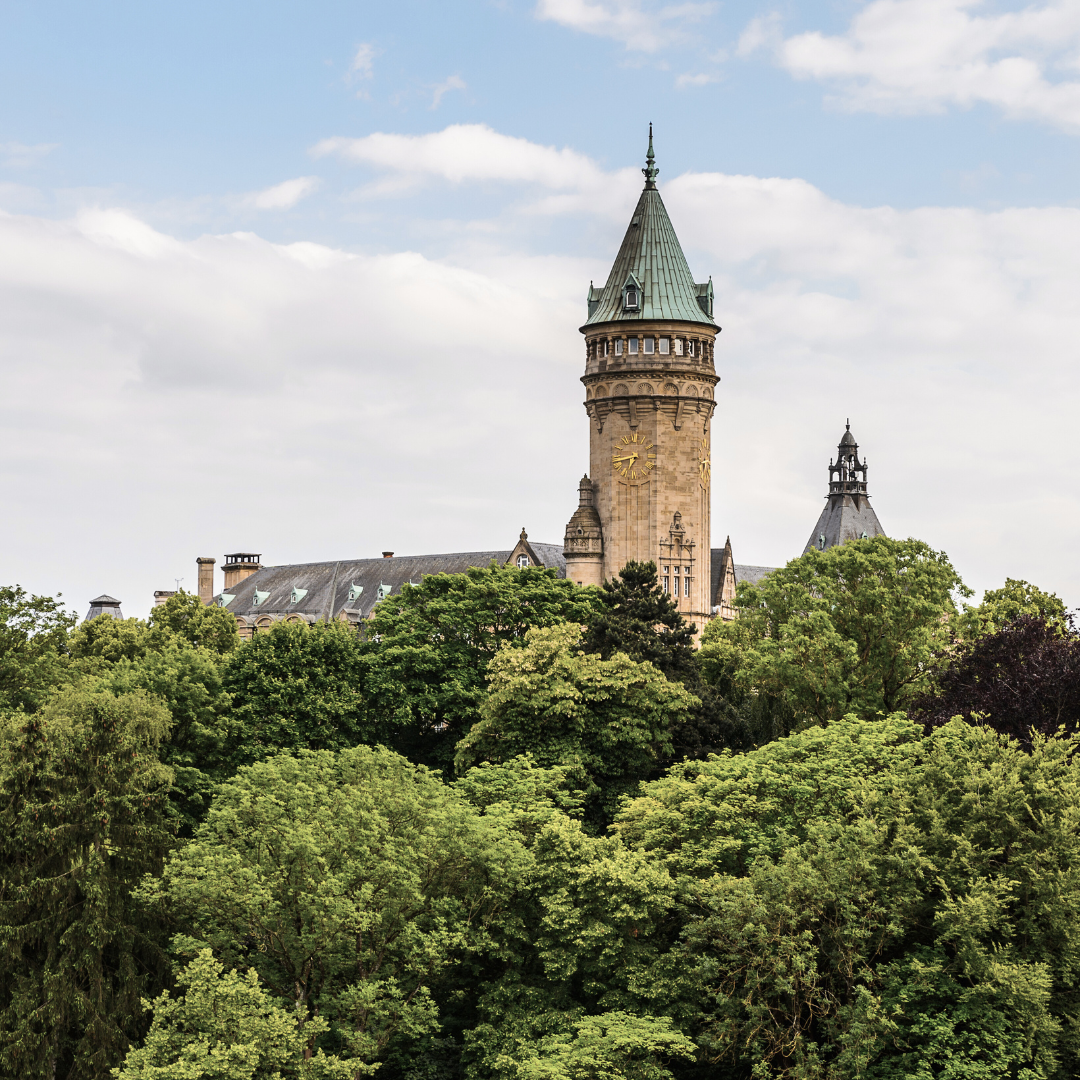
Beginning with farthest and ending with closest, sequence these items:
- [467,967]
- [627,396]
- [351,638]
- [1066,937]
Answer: [627,396]
[351,638]
[467,967]
[1066,937]

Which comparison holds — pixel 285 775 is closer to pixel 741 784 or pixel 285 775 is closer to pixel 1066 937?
pixel 741 784

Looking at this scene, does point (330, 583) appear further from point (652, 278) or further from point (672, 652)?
point (672, 652)

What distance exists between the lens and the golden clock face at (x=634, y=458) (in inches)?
3585

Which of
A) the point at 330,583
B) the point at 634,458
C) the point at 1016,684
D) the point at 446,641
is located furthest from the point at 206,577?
the point at 1016,684

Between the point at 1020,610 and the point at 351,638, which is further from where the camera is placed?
the point at 351,638

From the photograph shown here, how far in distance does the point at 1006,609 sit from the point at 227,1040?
35.0 meters

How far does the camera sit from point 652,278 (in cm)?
9144

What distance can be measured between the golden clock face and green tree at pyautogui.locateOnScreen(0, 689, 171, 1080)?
45910 mm

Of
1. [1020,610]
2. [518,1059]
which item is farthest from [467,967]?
[1020,610]

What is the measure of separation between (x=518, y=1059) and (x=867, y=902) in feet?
30.6

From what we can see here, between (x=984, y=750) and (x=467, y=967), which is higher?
(x=984, y=750)

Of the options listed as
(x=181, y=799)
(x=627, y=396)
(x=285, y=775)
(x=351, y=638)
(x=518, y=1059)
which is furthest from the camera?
(x=627, y=396)

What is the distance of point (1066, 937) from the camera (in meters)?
36.4

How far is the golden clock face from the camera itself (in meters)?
91.1
